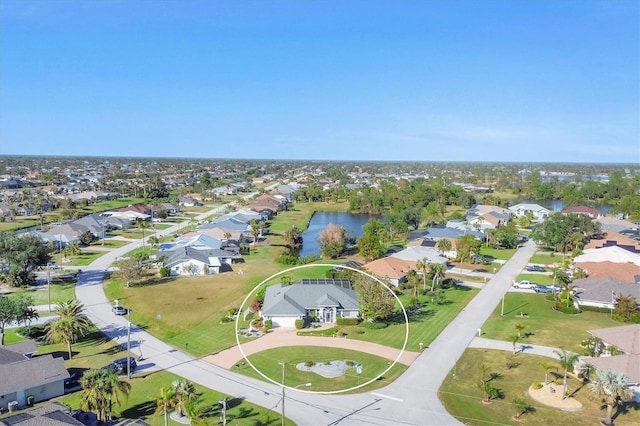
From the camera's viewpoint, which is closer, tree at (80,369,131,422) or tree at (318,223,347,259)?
tree at (80,369,131,422)

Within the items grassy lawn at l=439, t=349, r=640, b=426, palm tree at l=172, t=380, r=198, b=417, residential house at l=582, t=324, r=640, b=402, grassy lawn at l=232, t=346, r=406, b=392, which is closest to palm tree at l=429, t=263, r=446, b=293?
grassy lawn at l=439, t=349, r=640, b=426

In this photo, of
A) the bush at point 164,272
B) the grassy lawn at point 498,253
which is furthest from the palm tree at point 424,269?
the bush at point 164,272

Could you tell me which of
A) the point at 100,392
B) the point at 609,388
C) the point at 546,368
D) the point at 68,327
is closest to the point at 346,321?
the point at 546,368

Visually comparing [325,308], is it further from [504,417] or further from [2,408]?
[2,408]

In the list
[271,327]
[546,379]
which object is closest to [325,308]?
[271,327]

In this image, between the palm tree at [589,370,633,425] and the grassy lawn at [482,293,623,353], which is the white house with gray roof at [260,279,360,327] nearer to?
the grassy lawn at [482,293,623,353]

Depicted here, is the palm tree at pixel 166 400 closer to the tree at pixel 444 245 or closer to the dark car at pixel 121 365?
the dark car at pixel 121 365
